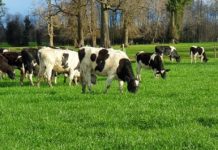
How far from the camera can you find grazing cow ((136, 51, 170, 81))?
2708 cm

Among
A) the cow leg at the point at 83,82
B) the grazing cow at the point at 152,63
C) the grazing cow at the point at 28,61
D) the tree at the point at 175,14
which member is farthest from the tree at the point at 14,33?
the cow leg at the point at 83,82

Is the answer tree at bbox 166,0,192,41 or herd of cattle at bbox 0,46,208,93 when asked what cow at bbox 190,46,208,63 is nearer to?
herd of cattle at bbox 0,46,208,93

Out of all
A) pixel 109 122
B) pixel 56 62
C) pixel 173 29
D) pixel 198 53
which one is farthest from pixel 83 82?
pixel 173 29

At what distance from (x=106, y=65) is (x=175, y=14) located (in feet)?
317

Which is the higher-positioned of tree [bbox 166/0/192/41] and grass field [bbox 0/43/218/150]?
tree [bbox 166/0/192/41]

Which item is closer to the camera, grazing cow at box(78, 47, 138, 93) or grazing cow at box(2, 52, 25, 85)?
grazing cow at box(78, 47, 138, 93)

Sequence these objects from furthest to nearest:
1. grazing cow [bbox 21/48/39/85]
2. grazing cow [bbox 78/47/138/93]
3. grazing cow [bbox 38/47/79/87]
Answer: grazing cow [bbox 21/48/39/85], grazing cow [bbox 38/47/79/87], grazing cow [bbox 78/47/138/93]

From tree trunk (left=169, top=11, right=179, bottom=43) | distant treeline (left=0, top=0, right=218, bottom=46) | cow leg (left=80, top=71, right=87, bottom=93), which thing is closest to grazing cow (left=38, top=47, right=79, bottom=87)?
cow leg (left=80, top=71, right=87, bottom=93)

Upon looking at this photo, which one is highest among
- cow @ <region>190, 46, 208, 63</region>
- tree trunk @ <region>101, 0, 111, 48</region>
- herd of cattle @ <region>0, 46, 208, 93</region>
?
tree trunk @ <region>101, 0, 111, 48</region>

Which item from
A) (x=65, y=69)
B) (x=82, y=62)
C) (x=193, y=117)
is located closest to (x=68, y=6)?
(x=65, y=69)

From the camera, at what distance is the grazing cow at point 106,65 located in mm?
18266

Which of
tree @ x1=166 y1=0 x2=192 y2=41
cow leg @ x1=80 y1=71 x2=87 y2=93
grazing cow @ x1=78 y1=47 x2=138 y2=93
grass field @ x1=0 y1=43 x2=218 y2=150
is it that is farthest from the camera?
tree @ x1=166 y1=0 x2=192 y2=41

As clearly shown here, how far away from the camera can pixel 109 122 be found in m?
A: 11.2

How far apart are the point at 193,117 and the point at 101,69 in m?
7.51
